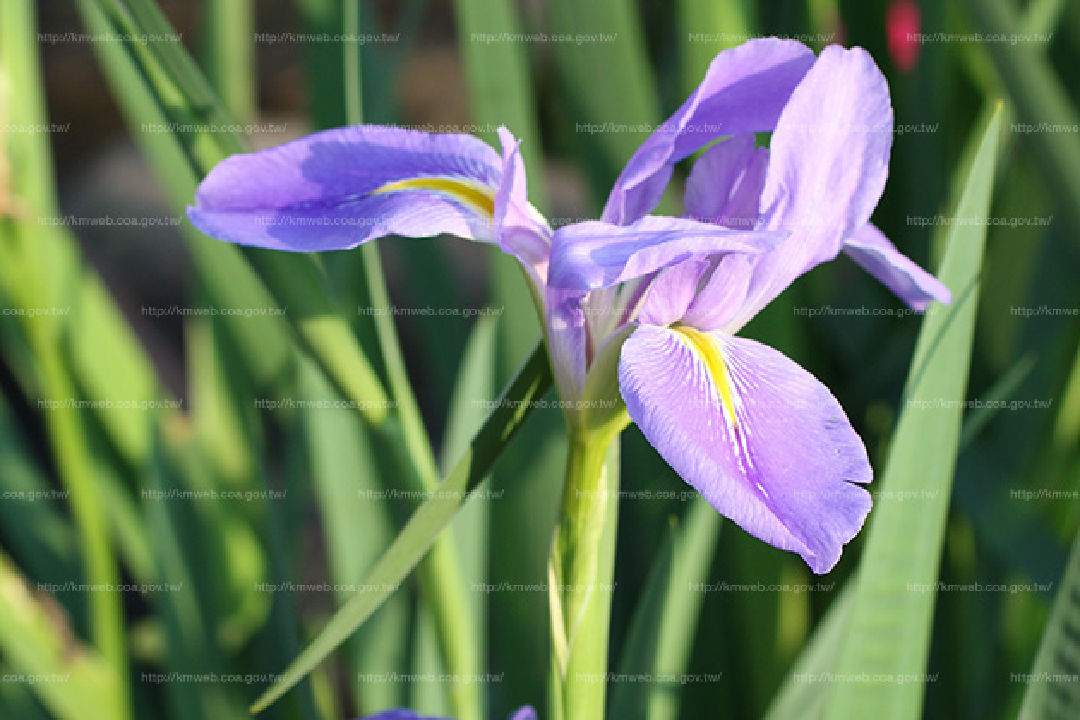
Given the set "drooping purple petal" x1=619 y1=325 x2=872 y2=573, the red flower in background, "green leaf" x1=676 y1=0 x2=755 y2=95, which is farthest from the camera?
the red flower in background

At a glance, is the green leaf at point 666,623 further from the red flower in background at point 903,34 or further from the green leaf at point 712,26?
the red flower in background at point 903,34

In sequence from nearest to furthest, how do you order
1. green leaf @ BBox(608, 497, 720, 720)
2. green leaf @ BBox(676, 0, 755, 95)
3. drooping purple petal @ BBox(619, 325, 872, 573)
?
drooping purple petal @ BBox(619, 325, 872, 573) → green leaf @ BBox(608, 497, 720, 720) → green leaf @ BBox(676, 0, 755, 95)

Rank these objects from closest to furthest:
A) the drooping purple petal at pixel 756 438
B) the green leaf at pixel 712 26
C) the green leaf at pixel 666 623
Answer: the drooping purple petal at pixel 756 438 → the green leaf at pixel 666 623 → the green leaf at pixel 712 26

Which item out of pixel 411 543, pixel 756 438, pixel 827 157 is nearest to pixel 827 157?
pixel 827 157

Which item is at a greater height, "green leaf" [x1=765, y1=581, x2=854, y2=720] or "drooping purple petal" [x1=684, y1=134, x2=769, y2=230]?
"drooping purple petal" [x1=684, y1=134, x2=769, y2=230]

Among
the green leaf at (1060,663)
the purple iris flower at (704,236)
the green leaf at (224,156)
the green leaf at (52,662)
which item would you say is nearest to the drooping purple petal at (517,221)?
the purple iris flower at (704,236)

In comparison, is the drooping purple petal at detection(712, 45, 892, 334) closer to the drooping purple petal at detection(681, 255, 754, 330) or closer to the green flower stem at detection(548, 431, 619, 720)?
the drooping purple petal at detection(681, 255, 754, 330)

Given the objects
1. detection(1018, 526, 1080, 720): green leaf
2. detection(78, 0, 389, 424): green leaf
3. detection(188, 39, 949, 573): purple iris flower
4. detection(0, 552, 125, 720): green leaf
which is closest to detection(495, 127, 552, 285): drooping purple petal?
detection(188, 39, 949, 573): purple iris flower

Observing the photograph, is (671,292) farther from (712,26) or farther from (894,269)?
(712,26)
